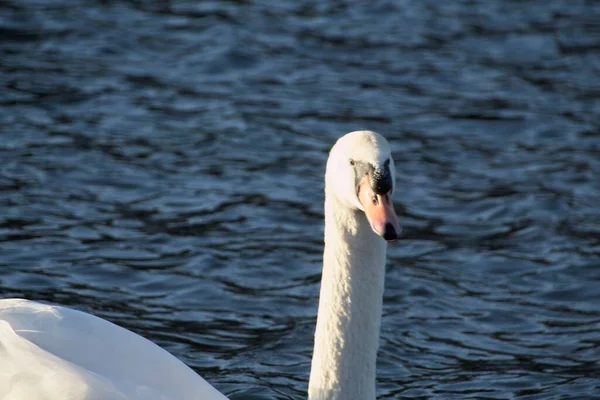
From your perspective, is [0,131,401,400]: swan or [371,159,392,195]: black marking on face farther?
[371,159,392,195]: black marking on face

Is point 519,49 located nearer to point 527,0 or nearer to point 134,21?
point 527,0

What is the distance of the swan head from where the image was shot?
16.1 feet

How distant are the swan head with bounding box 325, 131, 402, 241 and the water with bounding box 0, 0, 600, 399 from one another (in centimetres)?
185

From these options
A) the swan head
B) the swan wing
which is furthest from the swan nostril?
the swan wing

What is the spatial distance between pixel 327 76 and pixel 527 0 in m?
3.12

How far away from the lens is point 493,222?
902 cm

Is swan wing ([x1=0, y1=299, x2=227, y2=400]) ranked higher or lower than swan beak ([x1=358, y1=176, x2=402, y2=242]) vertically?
lower

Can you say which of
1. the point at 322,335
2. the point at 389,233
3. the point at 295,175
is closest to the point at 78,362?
the point at 322,335

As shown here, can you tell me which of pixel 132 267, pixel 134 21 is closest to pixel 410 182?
pixel 132 267

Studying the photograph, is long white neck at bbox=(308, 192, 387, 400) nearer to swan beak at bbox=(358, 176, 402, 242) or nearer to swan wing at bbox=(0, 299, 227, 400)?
swan beak at bbox=(358, 176, 402, 242)

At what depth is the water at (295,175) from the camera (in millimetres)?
7336

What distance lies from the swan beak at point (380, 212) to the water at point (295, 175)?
1948 millimetres

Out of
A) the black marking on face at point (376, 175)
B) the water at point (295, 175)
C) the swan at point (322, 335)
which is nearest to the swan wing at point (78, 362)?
the swan at point (322, 335)

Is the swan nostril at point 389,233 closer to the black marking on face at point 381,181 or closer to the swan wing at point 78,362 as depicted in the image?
the black marking on face at point 381,181
